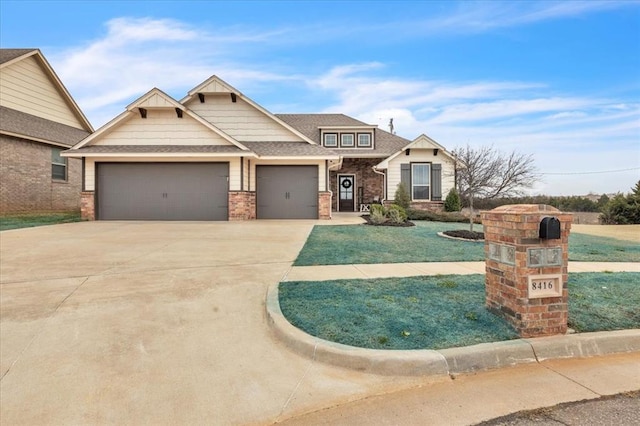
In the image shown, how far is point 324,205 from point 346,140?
7736mm

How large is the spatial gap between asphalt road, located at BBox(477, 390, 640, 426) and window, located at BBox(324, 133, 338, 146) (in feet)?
67.6

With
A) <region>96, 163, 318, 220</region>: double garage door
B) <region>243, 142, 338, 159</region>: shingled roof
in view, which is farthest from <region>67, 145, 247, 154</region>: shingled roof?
<region>243, 142, 338, 159</region>: shingled roof

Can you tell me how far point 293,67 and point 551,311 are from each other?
17.1 metres

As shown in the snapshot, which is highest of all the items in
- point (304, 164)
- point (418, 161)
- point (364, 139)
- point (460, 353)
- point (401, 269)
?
point (364, 139)

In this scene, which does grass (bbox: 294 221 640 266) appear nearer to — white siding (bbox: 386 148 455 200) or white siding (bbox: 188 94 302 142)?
white siding (bbox: 188 94 302 142)

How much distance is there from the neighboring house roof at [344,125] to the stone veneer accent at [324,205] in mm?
5631

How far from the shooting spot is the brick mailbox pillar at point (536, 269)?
10.8 feet

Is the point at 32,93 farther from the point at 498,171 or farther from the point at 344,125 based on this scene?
the point at 498,171

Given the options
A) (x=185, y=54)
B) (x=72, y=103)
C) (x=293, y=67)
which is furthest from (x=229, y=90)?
(x=72, y=103)

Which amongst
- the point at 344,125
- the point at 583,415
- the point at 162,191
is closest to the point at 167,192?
the point at 162,191

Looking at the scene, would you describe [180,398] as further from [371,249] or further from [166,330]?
[371,249]

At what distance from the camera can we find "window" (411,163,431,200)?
19.5 meters

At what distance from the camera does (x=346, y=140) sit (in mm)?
22281

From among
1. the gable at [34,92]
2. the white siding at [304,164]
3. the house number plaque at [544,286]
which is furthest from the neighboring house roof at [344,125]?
the house number plaque at [544,286]
